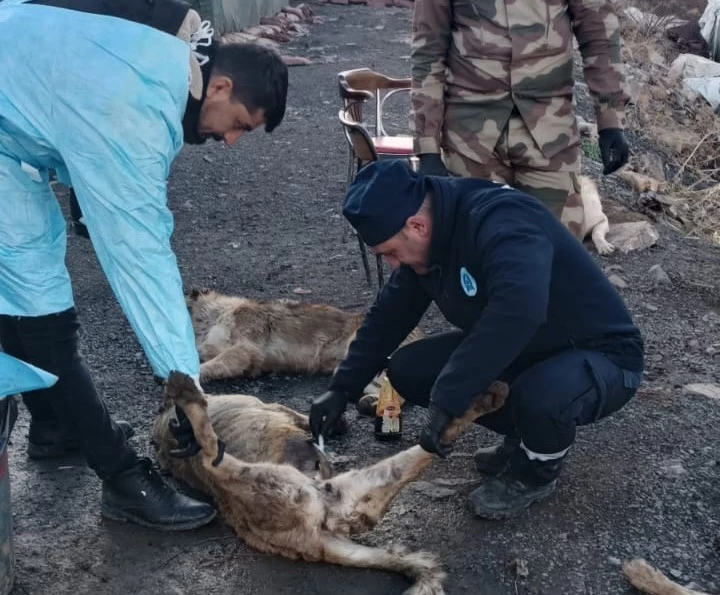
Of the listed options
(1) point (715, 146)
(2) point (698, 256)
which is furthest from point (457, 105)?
(1) point (715, 146)

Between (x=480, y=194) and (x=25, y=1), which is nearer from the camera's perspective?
(x=25, y=1)

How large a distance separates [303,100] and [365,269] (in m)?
6.16

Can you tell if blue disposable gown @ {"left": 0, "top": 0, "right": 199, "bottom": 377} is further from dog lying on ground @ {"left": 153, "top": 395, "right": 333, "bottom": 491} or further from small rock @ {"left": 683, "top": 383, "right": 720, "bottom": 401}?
small rock @ {"left": 683, "top": 383, "right": 720, "bottom": 401}

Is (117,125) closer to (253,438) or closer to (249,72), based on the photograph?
(249,72)

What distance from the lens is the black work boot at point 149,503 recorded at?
12.8 feet

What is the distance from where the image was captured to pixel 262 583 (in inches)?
142

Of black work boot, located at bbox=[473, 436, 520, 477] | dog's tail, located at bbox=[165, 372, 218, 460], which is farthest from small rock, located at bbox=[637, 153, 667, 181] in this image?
dog's tail, located at bbox=[165, 372, 218, 460]

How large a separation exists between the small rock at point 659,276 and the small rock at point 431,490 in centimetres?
318

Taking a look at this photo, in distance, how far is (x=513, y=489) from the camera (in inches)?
152

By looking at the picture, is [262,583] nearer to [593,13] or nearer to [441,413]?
[441,413]

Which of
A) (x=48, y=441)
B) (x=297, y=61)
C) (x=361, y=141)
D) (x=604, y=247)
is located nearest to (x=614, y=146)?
(x=361, y=141)

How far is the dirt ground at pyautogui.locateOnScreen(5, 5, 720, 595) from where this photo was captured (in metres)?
3.62

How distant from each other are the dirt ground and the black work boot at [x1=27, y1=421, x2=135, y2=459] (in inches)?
2.2

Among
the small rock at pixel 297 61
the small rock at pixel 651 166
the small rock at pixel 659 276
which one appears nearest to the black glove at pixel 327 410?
the small rock at pixel 659 276
